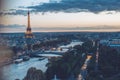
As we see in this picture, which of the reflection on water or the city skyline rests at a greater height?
the city skyline

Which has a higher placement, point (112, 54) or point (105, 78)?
point (112, 54)

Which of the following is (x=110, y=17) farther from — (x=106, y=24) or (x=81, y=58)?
(x=81, y=58)

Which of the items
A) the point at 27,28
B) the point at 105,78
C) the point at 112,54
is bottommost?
the point at 105,78

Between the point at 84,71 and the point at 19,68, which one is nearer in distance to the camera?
the point at 84,71

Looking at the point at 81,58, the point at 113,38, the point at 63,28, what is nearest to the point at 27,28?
the point at 63,28

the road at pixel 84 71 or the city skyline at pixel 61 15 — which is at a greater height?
the city skyline at pixel 61 15
